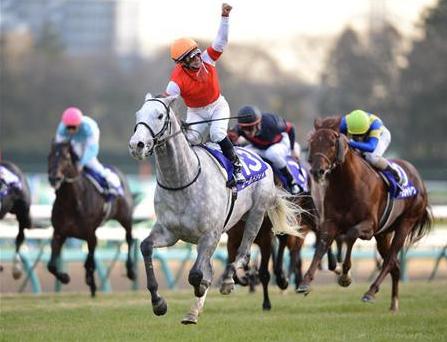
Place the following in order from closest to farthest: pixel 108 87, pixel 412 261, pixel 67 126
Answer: pixel 67 126, pixel 412 261, pixel 108 87

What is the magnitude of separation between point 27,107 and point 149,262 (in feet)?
173

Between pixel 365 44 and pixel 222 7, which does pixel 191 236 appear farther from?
pixel 365 44

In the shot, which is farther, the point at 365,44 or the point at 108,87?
the point at 108,87

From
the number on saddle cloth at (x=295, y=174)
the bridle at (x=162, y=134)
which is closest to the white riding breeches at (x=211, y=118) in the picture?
the bridle at (x=162, y=134)

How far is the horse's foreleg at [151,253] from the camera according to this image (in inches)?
355

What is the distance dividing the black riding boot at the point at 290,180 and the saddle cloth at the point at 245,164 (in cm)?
155

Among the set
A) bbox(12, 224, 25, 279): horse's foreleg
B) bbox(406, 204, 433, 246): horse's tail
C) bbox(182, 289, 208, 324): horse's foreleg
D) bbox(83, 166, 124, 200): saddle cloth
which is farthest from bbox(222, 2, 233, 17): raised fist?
bbox(12, 224, 25, 279): horse's foreleg

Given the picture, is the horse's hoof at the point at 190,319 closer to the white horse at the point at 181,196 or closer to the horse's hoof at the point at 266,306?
the white horse at the point at 181,196

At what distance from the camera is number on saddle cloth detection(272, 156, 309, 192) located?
499 inches

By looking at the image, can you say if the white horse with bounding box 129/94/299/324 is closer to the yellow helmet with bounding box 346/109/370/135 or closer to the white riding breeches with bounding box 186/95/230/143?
the white riding breeches with bounding box 186/95/230/143

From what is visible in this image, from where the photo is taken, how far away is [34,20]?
83438mm

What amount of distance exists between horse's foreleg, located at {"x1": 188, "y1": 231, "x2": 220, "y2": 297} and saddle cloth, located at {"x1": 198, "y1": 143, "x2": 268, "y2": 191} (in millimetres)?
731

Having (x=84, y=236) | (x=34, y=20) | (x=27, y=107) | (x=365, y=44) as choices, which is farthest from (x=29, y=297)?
(x=34, y=20)

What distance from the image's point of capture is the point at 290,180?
41.8 feet
